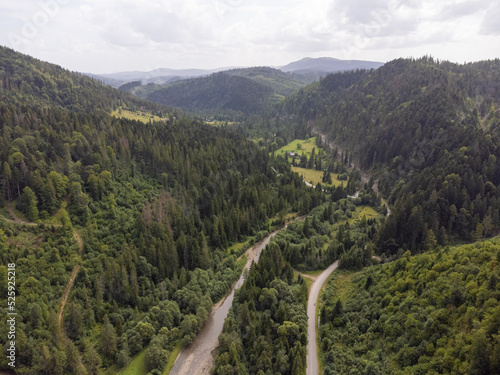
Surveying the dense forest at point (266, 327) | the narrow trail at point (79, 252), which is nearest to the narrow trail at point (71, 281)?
the narrow trail at point (79, 252)

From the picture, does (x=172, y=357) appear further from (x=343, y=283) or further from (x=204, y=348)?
(x=343, y=283)

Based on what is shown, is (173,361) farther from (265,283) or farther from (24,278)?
(24,278)

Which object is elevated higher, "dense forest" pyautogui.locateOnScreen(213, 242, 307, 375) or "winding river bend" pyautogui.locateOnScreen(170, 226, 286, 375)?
"dense forest" pyautogui.locateOnScreen(213, 242, 307, 375)

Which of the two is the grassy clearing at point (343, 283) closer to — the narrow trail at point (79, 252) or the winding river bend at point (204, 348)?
the winding river bend at point (204, 348)

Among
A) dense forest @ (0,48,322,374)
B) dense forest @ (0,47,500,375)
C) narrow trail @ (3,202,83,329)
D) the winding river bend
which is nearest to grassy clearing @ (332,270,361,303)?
dense forest @ (0,47,500,375)

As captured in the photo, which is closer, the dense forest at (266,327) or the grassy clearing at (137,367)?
the dense forest at (266,327)

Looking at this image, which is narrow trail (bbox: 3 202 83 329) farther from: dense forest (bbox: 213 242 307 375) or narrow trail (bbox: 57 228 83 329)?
dense forest (bbox: 213 242 307 375)

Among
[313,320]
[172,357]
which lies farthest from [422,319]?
[172,357]
